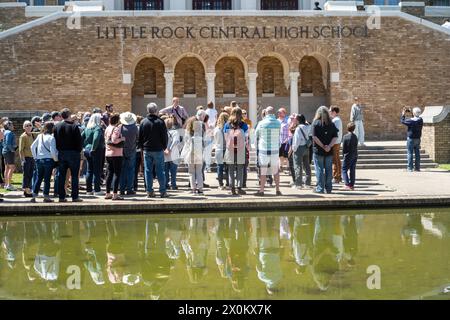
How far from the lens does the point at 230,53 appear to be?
27.1 m

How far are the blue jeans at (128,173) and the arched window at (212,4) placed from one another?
21.6 metres

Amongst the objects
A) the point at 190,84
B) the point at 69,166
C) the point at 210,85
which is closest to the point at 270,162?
the point at 69,166

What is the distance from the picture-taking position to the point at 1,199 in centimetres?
1288

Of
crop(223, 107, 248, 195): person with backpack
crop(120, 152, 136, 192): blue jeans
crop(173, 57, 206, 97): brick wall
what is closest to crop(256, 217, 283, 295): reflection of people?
crop(223, 107, 248, 195): person with backpack

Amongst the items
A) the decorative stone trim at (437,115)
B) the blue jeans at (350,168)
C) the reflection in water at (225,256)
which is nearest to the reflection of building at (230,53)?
the decorative stone trim at (437,115)

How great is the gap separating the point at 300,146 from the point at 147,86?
15.8 m

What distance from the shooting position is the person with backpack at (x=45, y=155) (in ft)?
41.9

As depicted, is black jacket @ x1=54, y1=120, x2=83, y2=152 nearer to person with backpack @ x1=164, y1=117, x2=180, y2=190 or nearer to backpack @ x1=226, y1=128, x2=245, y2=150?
person with backpack @ x1=164, y1=117, x2=180, y2=190

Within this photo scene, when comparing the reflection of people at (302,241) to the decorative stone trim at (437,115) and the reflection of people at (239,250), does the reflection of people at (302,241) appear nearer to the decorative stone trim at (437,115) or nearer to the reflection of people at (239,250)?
the reflection of people at (239,250)

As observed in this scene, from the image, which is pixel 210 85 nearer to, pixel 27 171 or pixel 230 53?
pixel 230 53

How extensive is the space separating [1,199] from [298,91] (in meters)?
19.0

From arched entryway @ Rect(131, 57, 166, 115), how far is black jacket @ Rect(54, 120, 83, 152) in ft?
55.2

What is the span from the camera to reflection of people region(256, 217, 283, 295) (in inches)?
276
